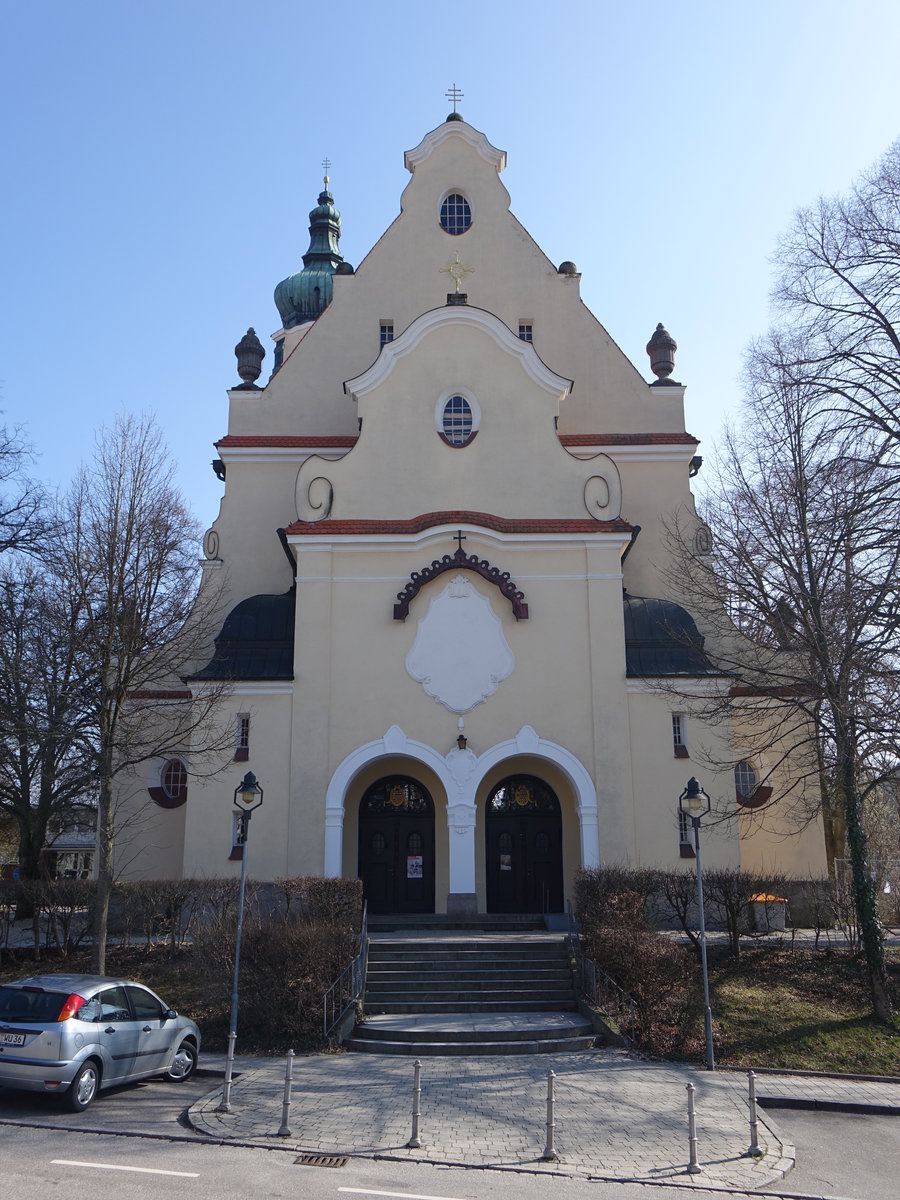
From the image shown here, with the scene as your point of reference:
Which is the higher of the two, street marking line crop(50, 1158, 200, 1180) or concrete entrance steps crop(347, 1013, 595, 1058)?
concrete entrance steps crop(347, 1013, 595, 1058)

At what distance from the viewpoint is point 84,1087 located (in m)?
11.7

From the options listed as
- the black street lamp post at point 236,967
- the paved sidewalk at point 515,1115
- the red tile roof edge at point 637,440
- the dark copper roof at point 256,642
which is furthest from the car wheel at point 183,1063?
the red tile roof edge at point 637,440

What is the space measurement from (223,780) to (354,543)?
6308 mm

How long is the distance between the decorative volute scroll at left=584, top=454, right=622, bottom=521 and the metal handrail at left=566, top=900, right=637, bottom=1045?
1071 centimetres

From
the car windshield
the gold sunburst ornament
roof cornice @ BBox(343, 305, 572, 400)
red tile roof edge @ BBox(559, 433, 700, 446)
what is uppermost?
the gold sunburst ornament

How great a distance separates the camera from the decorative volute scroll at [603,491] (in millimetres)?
25547

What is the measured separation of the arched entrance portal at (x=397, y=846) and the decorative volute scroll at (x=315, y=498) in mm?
6707

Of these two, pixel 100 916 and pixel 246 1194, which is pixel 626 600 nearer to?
pixel 100 916

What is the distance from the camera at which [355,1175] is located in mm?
9758

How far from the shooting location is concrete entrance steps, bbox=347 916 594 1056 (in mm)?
15492

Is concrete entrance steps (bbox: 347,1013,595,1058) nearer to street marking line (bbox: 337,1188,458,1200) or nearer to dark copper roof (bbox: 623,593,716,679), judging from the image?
street marking line (bbox: 337,1188,458,1200)

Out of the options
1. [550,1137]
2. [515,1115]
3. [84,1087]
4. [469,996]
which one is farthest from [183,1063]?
[550,1137]

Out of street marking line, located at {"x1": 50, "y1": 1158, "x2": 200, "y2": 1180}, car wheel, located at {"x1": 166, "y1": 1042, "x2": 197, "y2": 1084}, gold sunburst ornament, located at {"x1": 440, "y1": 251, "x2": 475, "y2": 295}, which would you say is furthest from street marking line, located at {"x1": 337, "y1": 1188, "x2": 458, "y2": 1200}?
gold sunburst ornament, located at {"x1": 440, "y1": 251, "x2": 475, "y2": 295}

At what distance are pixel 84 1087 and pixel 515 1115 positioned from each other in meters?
4.88
